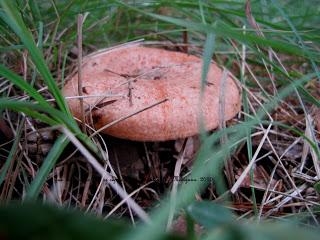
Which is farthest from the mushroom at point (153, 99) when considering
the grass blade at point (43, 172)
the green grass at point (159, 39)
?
the grass blade at point (43, 172)

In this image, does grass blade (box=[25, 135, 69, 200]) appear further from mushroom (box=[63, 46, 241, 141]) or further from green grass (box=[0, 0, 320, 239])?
mushroom (box=[63, 46, 241, 141])

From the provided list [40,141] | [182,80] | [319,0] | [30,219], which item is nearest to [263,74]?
[319,0]

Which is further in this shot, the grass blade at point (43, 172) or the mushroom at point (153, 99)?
the mushroom at point (153, 99)

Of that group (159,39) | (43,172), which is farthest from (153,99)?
(159,39)

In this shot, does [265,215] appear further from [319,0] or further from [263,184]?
[319,0]

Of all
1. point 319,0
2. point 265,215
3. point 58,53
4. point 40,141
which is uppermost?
point 319,0

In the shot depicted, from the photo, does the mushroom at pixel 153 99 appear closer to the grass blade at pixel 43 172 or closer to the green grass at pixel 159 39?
the green grass at pixel 159 39
